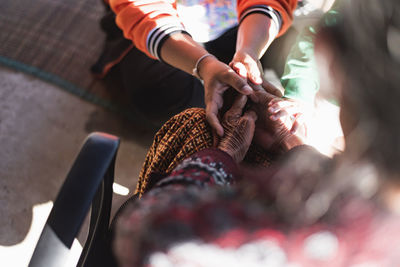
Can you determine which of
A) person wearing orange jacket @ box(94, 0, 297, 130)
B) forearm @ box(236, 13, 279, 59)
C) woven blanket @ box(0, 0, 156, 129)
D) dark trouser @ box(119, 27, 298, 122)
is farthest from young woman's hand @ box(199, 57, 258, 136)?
woven blanket @ box(0, 0, 156, 129)

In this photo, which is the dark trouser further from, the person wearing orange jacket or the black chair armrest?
A: the black chair armrest

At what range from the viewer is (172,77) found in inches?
39.9

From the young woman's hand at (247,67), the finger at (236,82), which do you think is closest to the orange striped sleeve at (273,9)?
the young woman's hand at (247,67)

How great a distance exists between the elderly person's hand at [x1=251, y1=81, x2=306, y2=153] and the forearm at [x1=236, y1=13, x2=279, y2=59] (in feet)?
0.37

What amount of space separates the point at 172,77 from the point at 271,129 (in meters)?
0.41

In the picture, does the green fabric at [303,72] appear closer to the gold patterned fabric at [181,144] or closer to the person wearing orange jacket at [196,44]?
the person wearing orange jacket at [196,44]

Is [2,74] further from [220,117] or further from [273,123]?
[273,123]

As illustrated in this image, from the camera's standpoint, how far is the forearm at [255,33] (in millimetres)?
838

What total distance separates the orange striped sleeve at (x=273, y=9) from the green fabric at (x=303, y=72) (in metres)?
0.08

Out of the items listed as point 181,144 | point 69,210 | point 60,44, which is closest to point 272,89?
point 181,144

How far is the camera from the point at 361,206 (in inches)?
10.3

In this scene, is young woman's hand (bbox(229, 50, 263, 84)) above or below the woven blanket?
above

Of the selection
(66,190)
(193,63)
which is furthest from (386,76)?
(193,63)

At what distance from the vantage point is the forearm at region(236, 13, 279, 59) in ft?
2.75
